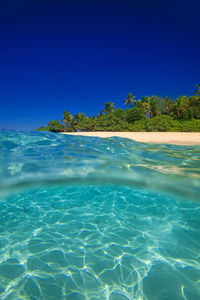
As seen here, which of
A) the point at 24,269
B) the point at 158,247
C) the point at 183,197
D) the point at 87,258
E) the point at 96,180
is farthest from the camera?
the point at 96,180

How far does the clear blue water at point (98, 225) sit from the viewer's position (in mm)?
2656

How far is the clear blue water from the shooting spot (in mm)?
2656

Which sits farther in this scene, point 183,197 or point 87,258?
point 183,197

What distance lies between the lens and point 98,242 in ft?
12.2

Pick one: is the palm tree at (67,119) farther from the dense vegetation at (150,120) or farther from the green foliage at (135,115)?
the green foliage at (135,115)

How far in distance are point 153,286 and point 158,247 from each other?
103 centimetres

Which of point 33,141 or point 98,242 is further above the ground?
point 33,141

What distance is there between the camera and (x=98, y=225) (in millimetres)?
4406

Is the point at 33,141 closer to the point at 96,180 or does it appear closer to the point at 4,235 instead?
the point at 96,180

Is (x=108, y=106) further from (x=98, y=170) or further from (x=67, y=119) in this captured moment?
(x=98, y=170)

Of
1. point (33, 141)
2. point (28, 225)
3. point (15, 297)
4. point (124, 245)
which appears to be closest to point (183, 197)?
point (124, 245)

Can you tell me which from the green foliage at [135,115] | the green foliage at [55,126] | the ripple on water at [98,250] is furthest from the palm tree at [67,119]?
the ripple on water at [98,250]

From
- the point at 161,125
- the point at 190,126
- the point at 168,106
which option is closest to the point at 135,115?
the point at 161,125

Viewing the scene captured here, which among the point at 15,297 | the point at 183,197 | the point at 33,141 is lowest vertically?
the point at 183,197
